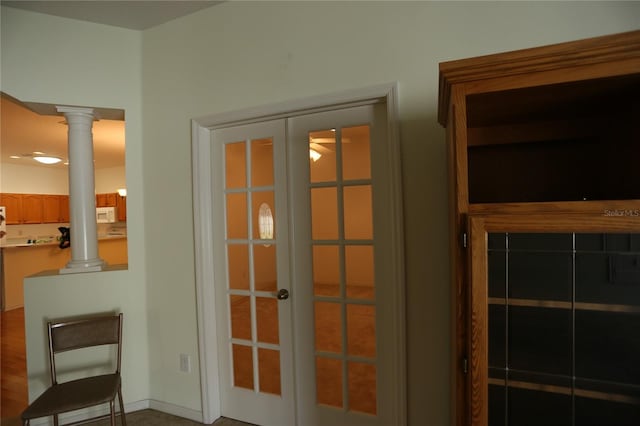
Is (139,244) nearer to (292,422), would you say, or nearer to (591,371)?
(292,422)

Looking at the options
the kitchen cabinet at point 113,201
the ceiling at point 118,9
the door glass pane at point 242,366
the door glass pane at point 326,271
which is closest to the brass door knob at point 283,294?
the door glass pane at point 326,271

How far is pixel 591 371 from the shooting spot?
896mm

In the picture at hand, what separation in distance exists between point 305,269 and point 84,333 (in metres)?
1.53

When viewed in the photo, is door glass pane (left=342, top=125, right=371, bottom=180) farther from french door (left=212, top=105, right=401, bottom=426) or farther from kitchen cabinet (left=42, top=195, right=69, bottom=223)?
kitchen cabinet (left=42, top=195, right=69, bottom=223)

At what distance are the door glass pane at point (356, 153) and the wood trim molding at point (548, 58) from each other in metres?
0.74

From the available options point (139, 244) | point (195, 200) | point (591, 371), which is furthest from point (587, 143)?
point (139, 244)

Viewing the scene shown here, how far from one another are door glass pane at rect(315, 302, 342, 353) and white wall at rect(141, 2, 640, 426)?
0.43 meters

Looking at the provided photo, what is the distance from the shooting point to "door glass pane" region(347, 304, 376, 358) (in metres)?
1.80

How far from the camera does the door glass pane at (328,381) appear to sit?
1912 mm

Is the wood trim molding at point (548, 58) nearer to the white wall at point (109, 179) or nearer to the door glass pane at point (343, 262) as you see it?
the door glass pane at point (343, 262)

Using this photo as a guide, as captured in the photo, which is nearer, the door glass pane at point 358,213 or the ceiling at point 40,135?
the door glass pane at point 358,213

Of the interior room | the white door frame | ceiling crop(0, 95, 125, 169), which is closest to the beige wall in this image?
ceiling crop(0, 95, 125, 169)

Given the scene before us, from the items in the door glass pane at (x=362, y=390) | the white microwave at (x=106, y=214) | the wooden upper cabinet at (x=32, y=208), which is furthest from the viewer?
the white microwave at (x=106, y=214)

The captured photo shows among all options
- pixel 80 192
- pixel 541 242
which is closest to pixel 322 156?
pixel 541 242
